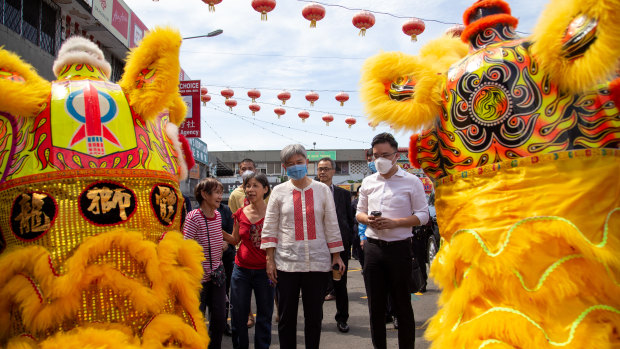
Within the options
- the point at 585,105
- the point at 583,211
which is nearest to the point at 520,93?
the point at 585,105

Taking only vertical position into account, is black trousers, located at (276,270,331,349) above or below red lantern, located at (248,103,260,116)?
below

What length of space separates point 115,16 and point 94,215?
33.3ft

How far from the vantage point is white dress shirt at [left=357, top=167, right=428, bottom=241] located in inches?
Answer: 137

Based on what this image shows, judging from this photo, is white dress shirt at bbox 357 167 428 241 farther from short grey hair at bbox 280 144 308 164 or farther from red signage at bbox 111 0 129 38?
red signage at bbox 111 0 129 38

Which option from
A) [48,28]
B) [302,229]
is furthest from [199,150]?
[302,229]

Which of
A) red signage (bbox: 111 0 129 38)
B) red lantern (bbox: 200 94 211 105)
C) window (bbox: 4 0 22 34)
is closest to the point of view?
window (bbox: 4 0 22 34)

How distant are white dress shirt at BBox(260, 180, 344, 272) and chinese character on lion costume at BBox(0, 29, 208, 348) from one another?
1.27 metres

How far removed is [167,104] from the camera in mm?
2295

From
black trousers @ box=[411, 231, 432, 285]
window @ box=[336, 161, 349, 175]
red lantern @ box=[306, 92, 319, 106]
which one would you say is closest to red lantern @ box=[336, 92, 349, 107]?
red lantern @ box=[306, 92, 319, 106]

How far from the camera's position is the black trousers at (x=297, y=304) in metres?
3.39

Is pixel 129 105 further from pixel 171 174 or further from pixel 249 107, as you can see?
pixel 249 107

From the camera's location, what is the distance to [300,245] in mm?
3406

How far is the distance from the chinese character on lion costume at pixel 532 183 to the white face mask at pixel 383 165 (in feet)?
4.26

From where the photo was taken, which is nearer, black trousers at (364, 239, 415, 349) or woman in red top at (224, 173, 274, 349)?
black trousers at (364, 239, 415, 349)
